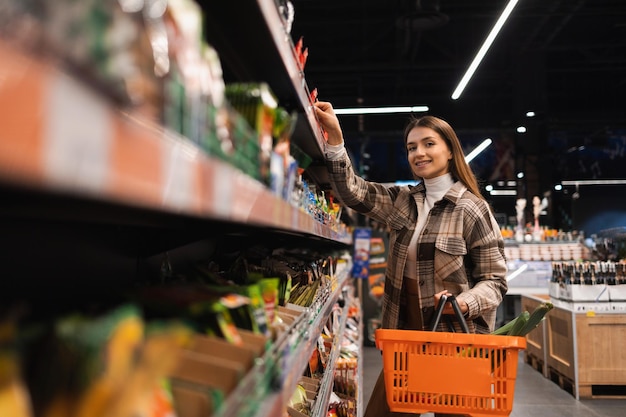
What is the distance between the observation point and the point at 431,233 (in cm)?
266

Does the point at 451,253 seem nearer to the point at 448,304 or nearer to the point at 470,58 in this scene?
the point at 448,304

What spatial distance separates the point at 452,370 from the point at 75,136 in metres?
1.89

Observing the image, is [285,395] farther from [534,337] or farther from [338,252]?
[534,337]

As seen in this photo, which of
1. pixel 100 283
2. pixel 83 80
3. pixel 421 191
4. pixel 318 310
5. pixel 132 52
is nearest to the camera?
pixel 83 80

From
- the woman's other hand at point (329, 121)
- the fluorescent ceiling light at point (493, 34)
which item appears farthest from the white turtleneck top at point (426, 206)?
the fluorescent ceiling light at point (493, 34)

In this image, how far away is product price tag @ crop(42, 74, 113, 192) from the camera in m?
0.38

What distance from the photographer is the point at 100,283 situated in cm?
133

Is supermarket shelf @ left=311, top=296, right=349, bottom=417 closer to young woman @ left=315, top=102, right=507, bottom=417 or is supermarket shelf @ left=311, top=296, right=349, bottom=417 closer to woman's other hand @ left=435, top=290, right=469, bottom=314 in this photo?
young woman @ left=315, top=102, right=507, bottom=417

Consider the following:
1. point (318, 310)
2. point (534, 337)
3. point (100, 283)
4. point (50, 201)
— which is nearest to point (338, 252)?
point (534, 337)

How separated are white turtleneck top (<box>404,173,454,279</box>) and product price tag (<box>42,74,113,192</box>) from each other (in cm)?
237

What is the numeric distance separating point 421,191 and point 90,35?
2559 millimetres

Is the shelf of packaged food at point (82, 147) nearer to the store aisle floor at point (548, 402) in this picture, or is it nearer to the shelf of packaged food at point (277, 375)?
the shelf of packaged food at point (277, 375)

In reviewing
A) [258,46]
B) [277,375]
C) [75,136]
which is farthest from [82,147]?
[258,46]

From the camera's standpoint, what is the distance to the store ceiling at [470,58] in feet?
32.9
